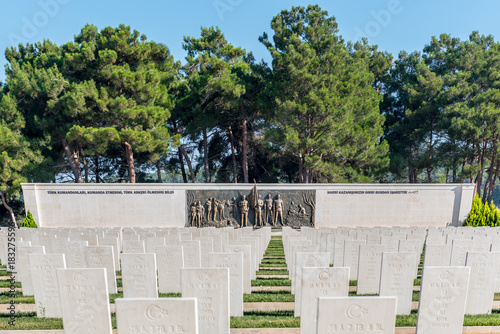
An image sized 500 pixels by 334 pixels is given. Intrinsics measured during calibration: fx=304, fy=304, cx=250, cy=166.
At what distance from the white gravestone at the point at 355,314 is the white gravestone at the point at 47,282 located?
181 inches

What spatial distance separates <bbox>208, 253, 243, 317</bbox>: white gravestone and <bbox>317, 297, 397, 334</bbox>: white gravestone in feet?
7.52

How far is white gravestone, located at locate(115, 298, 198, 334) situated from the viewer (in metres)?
2.98

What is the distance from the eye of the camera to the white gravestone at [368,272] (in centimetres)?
602

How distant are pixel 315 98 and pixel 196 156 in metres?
13.7

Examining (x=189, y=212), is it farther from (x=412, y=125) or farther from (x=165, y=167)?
(x=412, y=125)

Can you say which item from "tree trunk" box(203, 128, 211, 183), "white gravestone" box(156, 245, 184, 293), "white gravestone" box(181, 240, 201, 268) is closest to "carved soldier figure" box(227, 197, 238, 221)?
"tree trunk" box(203, 128, 211, 183)

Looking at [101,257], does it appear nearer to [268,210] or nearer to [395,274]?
[395,274]

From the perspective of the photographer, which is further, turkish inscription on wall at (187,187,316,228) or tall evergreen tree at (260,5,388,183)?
tall evergreen tree at (260,5,388,183)

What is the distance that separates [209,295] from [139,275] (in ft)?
6.08

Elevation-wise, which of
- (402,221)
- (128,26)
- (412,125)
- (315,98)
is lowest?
(402,221)

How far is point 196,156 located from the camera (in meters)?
28.5

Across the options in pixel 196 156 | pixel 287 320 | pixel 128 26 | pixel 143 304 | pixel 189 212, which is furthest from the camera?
pixel 196 156

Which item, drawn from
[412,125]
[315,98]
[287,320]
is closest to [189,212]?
[315,98]

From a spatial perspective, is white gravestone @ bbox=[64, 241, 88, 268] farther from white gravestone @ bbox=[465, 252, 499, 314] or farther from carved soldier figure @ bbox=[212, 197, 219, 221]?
carved soldier figure @ bbox=[212, 197, 219, 221]
